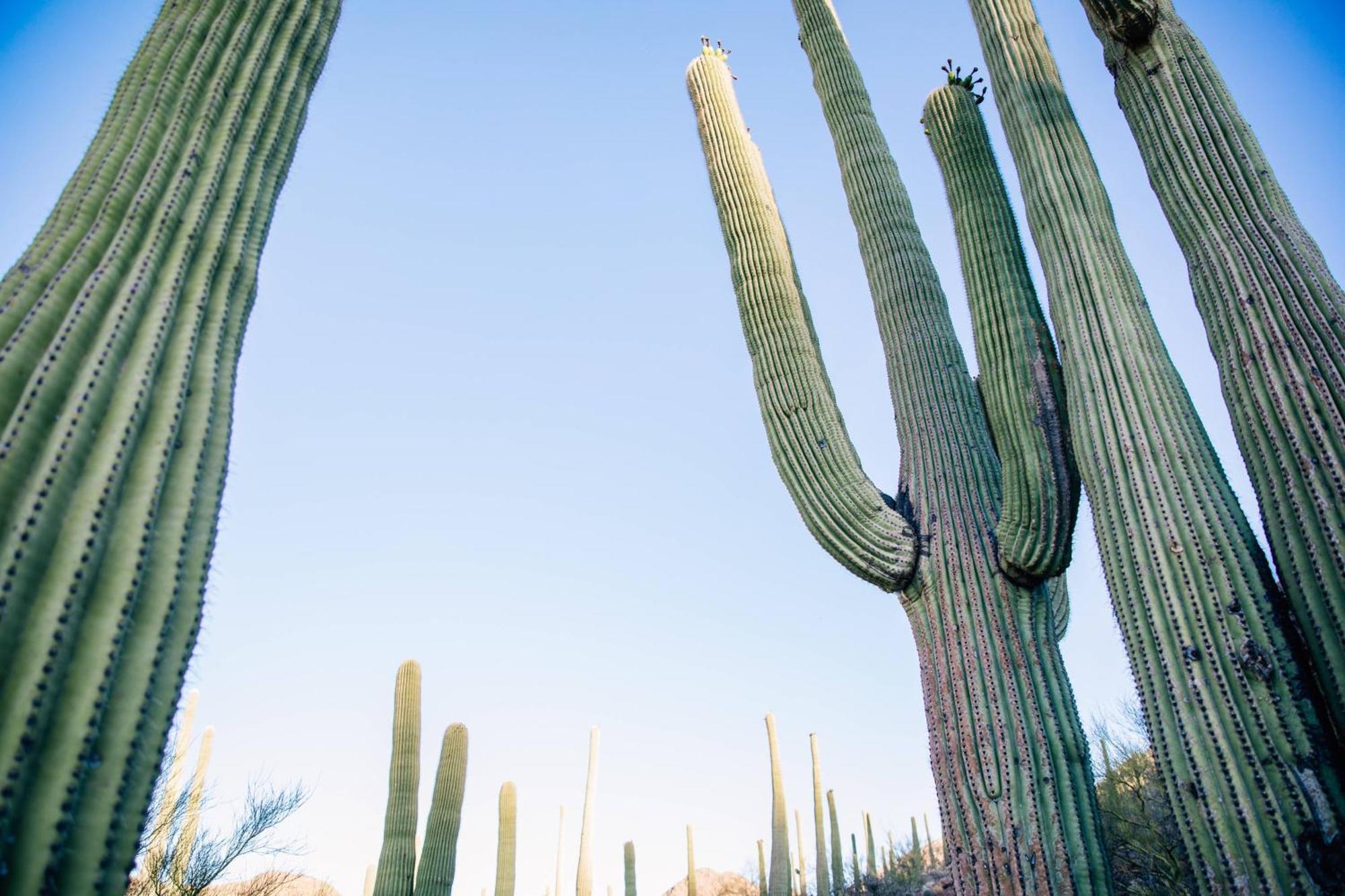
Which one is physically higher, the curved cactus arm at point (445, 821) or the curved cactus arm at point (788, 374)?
A: the curved cactus arm at point (788, 374)

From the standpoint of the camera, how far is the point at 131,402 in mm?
2107

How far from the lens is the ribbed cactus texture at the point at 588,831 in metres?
14.2

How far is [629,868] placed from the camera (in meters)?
15.7

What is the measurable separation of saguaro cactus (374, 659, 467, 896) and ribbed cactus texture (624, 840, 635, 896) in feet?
23.9

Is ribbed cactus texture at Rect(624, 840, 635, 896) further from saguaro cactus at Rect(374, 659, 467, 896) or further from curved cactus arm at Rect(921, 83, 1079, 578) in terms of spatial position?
curved cactus arm at Rect(921, 83, 1079, 578)

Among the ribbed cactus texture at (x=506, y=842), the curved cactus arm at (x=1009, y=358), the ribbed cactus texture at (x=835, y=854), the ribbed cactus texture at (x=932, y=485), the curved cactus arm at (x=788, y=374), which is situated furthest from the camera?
the ribbed cactus texture at (x=835, y=854)

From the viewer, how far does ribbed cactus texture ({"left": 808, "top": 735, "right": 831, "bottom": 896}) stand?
47.0 ft

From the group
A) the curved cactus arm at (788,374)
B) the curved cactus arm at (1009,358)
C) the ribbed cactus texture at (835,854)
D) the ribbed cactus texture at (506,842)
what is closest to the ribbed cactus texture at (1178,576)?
the curved cactus arm at (1009,358)

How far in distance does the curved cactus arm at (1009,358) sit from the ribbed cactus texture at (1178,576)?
353 mm

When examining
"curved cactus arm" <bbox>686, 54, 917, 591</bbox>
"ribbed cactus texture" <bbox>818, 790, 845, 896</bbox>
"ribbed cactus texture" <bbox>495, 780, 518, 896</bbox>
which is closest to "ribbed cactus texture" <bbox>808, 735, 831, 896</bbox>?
"ribbed cactus texture" <bbox>818, 790, 845, 896</bbox>

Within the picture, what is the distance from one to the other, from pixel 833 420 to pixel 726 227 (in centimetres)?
195

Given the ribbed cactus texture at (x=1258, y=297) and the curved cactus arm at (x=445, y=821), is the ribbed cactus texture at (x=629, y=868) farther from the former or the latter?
the ribbed cactus texture at (x=1258, y=297)

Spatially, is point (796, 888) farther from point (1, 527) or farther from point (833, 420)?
point (1, 527)

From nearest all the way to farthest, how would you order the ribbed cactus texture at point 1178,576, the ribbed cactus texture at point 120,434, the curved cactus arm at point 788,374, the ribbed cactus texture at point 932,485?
the ribbed cactus texture at point 120,434 < the ribbed cactus texture at point 1178,576 < the ribbed cactus texture at point 932,485 < the curved cactus arm at point 788,374
